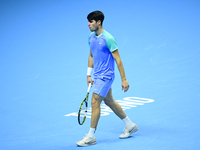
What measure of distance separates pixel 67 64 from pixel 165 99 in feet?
12.3

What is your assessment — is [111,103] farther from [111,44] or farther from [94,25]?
[94,25]

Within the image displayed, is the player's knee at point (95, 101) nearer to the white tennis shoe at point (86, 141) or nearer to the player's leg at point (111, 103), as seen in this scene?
the player's leg at point (111, 103)

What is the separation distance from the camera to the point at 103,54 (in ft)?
19.7

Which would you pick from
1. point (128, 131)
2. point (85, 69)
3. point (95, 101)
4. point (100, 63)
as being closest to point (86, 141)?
point (95, 101)

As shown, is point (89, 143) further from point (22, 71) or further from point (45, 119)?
point (22, 71)

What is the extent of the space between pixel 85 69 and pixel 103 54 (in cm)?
480

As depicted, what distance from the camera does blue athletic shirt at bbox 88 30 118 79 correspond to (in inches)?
235

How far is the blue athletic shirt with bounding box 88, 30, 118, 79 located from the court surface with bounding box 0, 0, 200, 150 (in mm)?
1036

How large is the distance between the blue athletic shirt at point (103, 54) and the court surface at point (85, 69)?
104 centimetres

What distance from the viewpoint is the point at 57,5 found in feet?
46.0

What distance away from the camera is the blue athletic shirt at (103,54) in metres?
5.97

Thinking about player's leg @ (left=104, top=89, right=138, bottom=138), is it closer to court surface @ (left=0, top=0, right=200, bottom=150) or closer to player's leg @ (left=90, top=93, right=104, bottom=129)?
court surface @ (left=0, top=0, right=200, bottom=150)

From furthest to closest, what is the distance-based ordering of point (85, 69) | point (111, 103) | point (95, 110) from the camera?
point (85, 69)
point (111, 103)
point (95, 110)

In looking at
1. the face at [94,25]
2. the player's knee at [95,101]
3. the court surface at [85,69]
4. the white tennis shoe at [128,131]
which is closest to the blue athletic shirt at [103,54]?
the face at [94,25]
